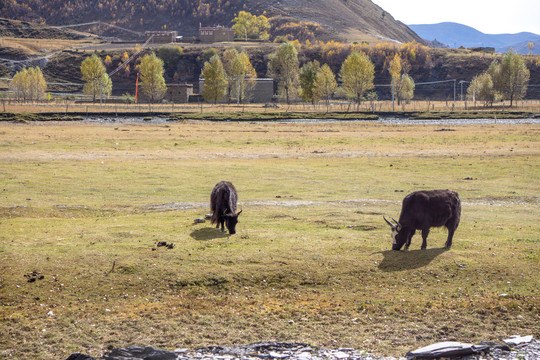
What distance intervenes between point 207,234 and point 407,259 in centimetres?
735

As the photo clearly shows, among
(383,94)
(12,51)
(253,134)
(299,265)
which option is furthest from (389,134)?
(12,51)

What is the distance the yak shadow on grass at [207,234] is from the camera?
1986 cm

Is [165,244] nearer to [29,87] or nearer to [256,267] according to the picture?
[256,267]

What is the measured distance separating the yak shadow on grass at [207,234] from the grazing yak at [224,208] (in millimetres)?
246

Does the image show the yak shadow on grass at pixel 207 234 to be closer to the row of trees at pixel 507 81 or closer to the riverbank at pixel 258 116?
the riverbank at pixel 258 116

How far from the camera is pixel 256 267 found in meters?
16.4

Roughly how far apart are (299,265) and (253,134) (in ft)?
179

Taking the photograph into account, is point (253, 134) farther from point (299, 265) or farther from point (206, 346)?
point (206, 346)

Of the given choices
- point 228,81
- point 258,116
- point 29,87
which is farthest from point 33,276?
point 29,87

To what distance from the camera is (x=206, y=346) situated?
1227 cm

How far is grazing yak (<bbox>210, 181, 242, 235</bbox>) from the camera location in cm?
2039

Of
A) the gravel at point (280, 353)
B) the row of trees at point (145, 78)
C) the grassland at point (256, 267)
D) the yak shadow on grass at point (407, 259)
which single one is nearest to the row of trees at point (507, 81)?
the row of trees at point (145, 78)

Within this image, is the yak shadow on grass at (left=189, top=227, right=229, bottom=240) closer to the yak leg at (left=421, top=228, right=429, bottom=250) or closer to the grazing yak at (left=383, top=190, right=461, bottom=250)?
the grazing yak at (left=383, top=190, right=461, bottom=250)

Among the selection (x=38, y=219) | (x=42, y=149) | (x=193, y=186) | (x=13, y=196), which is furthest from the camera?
(x=42, y=149)
